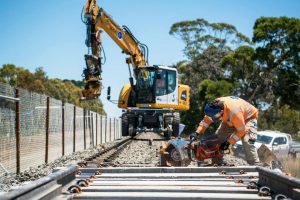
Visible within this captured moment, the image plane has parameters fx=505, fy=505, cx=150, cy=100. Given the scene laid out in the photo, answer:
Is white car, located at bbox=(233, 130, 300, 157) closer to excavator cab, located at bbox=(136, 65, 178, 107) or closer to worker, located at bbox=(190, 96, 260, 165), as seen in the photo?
excavator cab, located at bbox=(136, 65, 178, 107)

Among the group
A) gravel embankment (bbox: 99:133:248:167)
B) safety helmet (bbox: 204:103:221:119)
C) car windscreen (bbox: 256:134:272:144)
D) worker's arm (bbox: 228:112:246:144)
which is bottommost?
gravel embankment (bbox: 99:133:248:167)

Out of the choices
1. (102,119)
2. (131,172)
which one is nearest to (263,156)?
(131,172)

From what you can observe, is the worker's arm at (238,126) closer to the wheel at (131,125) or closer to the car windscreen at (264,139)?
the car windscreen at (264,139)

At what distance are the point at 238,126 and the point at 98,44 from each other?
610 inches

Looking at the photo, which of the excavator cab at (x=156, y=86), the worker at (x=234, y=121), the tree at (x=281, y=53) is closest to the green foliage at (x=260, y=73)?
the tree at (x=281, y=53)

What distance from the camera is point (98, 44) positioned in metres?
23.7

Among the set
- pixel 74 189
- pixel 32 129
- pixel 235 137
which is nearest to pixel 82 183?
pixel 74 189

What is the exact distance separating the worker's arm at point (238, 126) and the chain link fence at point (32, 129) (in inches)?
191

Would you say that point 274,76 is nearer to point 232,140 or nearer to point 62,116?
point 62,116

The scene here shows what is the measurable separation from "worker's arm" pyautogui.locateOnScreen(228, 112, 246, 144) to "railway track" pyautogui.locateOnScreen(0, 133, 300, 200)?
2261 millimetres

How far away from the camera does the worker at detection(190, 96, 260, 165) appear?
9.10 metres

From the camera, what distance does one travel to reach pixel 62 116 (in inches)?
712

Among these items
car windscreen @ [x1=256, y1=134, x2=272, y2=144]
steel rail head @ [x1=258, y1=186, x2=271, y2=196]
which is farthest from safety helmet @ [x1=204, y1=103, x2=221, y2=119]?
car windscreen @ [x1=256, y1=134, x2=272, y2=144]

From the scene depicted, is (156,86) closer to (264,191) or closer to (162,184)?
(162,184)
